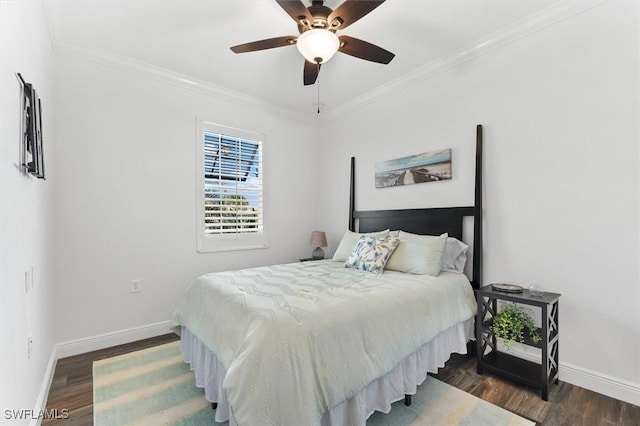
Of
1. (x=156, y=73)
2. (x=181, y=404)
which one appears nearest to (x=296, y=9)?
(x=156, y=73)

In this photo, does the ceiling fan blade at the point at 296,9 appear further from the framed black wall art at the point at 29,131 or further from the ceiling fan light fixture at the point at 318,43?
the framed black wall art at the point at 29,131

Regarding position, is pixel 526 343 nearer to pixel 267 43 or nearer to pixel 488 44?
pixel 488 44

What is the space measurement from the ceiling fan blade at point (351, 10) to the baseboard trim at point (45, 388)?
9.96ft

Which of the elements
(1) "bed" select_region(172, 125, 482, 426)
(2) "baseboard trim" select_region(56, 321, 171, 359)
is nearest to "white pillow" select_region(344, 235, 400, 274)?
(1) "bed" select_region(172, 125, 482, 426)

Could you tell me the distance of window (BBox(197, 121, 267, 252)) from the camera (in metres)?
3.60

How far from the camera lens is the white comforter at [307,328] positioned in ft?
4.44

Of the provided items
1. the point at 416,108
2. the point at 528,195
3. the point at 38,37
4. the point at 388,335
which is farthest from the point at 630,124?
the point at 38,37

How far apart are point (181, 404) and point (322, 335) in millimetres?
1233

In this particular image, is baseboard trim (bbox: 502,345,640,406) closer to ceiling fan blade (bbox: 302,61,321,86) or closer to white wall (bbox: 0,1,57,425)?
ceiling fan blade (bbox: 302,61,321,86)

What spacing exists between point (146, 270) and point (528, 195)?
3748 millimetres

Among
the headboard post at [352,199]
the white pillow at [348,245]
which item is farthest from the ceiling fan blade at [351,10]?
the headboard post at [352,199]

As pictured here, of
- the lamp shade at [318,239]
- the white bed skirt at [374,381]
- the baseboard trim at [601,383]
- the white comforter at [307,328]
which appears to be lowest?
the baseboard trim at [601,383]

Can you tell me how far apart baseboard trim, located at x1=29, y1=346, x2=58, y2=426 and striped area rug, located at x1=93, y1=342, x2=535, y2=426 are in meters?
0.27

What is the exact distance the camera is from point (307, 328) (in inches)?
59.7
